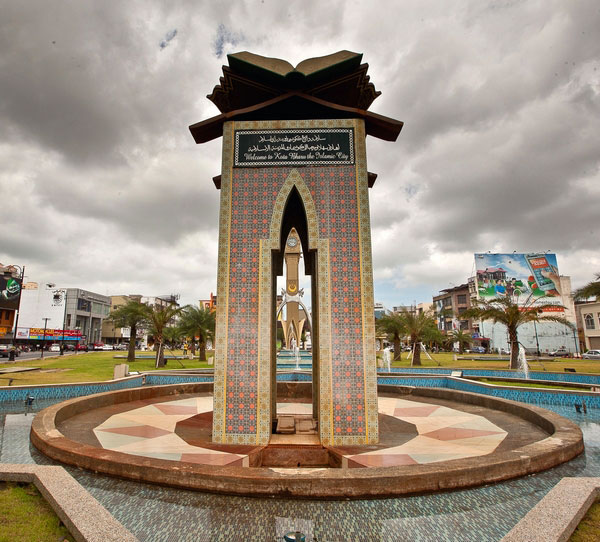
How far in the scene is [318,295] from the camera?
23.6ft

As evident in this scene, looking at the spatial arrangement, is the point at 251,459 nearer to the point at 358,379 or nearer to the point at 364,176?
the point at 358,379

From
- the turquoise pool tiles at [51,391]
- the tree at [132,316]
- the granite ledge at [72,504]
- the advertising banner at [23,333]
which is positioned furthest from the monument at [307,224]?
the advertising banner at [23,333]

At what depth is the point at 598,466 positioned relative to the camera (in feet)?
17.9

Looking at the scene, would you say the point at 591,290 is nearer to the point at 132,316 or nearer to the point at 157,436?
the point at 157,436

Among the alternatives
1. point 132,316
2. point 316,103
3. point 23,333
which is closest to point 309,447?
point 316,103

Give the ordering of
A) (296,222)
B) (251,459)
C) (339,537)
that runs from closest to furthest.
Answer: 1. (339,537)
2. (251,459)
3. (296,222)

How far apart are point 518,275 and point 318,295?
62982 millimetres

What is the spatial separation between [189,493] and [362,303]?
4.09 m

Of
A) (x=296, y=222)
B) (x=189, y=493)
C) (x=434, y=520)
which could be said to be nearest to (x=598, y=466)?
(x=434, y=520)

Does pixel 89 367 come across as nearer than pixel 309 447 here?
No

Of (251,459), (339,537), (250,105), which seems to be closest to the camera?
(339,537)

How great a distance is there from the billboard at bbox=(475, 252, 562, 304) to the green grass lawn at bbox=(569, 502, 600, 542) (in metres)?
60.7

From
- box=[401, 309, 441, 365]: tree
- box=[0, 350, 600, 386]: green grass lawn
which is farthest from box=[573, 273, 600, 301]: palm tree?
box=[401, 309, 441, 365]: tree

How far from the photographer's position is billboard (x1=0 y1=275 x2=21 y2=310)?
49.6m
